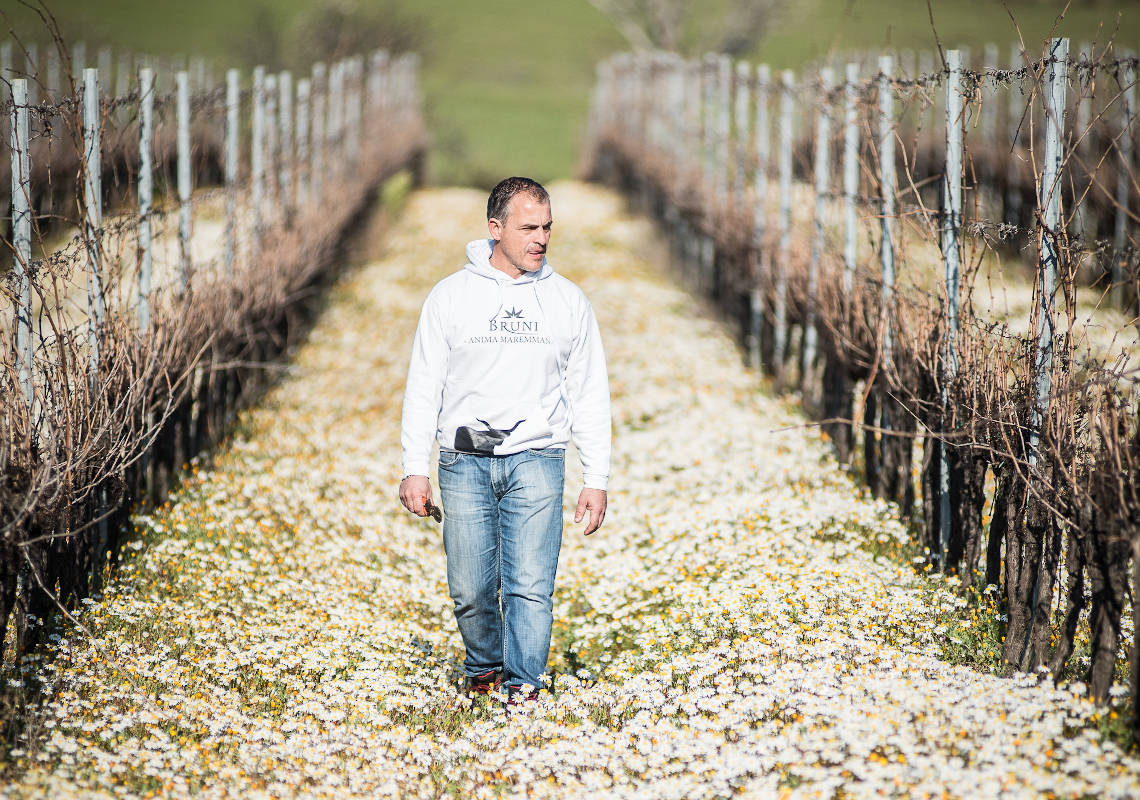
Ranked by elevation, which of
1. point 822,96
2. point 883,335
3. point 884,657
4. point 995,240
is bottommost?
point 884,657

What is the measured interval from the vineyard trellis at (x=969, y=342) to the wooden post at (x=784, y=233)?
0.02m

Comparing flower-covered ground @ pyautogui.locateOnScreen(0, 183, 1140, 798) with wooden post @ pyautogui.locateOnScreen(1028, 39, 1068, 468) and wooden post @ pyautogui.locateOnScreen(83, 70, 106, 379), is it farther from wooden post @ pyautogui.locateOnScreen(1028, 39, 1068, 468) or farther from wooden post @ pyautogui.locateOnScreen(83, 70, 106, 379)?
wooden post @ pyautogui.locateOnScreen(83, 70, 106, 379)

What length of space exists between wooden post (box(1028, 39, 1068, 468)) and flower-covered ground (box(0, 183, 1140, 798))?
105 centimetres

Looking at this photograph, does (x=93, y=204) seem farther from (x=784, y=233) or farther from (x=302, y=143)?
(x=302, y=143)

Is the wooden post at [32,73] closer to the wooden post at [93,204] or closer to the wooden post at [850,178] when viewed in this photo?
the wooden post at [93,204]

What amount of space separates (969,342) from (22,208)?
4820 mm

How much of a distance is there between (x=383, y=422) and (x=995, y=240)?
224 inches

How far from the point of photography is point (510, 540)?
4.64 metres

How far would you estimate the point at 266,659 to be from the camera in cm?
508

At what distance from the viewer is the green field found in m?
36.2

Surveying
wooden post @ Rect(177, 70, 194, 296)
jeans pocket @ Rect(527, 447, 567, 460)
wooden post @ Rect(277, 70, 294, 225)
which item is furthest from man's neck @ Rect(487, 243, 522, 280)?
wooden post @ Rect(277, 70, 294, 225)

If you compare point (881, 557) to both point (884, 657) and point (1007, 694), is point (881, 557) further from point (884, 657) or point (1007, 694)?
point (1007, 694)

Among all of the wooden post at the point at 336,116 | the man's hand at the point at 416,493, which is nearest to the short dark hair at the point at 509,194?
the man's hand at the point at 416,493

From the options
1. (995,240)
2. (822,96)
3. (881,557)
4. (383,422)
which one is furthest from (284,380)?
(995,240)
